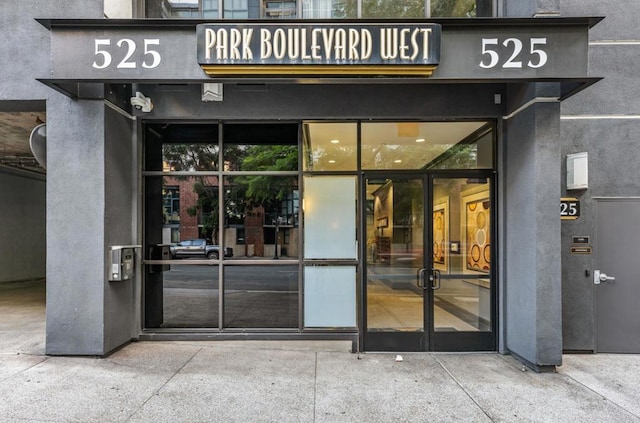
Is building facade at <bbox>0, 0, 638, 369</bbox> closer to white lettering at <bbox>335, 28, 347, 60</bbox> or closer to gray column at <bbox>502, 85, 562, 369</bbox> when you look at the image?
gray column at <bbox>502, 85, 562, 369</bbox>

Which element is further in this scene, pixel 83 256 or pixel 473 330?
pixel 473 330

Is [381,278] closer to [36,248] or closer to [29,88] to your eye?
[29,88]

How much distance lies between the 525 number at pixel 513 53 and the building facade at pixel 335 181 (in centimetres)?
2

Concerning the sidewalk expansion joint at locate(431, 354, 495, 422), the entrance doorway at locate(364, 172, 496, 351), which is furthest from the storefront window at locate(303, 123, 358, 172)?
the sidewalk expansion joint at locate(431, 354, 495, 422)

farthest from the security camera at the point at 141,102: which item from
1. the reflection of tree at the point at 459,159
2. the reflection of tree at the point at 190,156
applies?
the reflection of tree at the point at 459,159

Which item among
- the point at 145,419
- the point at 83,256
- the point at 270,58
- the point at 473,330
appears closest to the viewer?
the point at 145,419

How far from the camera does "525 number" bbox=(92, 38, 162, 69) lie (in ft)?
14.8

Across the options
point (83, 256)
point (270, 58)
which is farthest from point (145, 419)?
point (270, 58)

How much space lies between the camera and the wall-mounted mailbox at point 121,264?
5.33 m

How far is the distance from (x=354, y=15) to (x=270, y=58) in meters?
2.46

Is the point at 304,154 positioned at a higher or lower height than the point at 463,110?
lower

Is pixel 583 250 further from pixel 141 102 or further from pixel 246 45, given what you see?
pixel 141 102

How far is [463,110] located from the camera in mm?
5824

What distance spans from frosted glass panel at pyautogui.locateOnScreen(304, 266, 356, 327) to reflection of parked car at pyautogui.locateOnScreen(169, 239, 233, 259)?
61.0 inches
